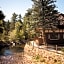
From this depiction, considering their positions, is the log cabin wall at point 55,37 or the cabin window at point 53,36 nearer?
the log cabin wall at point 55,37

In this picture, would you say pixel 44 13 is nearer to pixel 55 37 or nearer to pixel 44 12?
pixel 44 12

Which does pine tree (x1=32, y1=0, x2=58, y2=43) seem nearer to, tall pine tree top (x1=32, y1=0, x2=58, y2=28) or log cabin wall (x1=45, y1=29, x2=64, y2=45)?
tall pine tree top (x1=32, y1=0, x2=58, y2=28)

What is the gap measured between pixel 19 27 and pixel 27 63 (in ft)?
128

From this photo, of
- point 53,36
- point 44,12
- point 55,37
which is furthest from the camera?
point 53,36

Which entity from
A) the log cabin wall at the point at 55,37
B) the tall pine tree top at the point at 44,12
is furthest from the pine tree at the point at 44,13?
the log cabin wall at the point at 55,37

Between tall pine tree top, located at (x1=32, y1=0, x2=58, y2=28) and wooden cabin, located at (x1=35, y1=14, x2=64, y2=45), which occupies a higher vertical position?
tall pine tree top, located at (x1=32, y1=0, x2=58, y2=28)

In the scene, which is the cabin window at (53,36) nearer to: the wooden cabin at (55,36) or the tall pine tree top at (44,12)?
the wooden cabin at (55,36)

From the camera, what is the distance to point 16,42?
62.9 m

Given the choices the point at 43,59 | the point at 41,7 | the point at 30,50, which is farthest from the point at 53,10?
the point at 43,59

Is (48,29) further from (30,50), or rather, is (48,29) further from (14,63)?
(14,63)

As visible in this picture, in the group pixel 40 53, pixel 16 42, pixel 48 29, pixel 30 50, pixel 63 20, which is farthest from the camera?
pixel 16 42

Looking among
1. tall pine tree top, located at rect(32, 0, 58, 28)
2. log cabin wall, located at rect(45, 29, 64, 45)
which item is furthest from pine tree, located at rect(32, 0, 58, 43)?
log cabin wall, located at rect(45, 29, 64, 45)

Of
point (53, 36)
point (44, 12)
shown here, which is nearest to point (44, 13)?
point (44, 12)

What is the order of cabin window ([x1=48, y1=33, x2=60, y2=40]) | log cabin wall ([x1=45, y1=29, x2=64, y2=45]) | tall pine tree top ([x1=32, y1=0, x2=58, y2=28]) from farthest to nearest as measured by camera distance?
cabin window ([x1=48, y1=33, x2=60, y2=40]) → log cabin wall ([x1=45, y1=29, x2=64, y2=45]) → tall pine tree top ([x1=32, y1=0, x2=58, y2=28])
